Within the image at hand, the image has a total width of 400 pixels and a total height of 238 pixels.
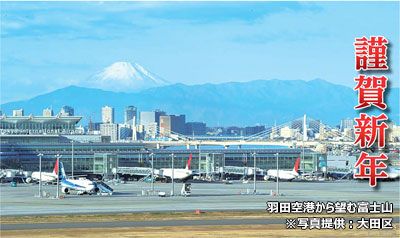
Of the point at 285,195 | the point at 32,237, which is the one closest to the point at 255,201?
the point at 285,195

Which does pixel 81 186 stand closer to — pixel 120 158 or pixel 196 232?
pixel 196 232

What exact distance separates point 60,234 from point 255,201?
37074mm

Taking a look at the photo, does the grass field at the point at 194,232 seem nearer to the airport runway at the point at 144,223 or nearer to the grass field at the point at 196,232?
the grass field at the point at 196,232

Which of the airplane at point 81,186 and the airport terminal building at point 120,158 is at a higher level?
the airport terminal building at point 120,158

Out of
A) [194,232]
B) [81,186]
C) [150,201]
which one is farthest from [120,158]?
[194,232]

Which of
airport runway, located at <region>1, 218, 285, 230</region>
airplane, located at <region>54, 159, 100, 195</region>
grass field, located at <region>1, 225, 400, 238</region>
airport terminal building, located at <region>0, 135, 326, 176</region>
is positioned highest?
airport terminal building, located at <region>0, 135, 326, 176</region>

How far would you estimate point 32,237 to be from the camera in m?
56.0

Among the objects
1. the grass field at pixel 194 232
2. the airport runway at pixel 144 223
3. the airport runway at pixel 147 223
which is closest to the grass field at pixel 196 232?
the grass field at pixel 194 232

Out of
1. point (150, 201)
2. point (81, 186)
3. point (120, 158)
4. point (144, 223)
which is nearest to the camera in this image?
point (144, 223)

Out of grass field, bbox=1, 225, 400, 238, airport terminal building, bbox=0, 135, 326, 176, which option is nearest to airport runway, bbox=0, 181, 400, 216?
grass field, bbox=1, 225, 400, 238

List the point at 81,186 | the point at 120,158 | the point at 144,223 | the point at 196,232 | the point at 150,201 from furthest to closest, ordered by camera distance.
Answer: the point at 120,158 < the point at 81,186 < the point at 150,201 < the point at 144,223 < the point at 196,232

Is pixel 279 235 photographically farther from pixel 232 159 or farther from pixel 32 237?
pixel 232 159

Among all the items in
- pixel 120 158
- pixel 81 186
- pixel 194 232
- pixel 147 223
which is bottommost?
pixel 194 232

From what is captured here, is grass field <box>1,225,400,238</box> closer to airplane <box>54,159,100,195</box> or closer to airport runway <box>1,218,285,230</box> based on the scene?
airport runway <box>1,218,285,230</box>
